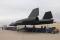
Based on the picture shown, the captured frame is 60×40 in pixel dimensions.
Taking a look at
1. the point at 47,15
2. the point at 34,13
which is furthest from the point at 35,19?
the point at 47,15

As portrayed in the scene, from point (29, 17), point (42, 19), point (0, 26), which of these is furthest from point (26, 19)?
point (0, 26)

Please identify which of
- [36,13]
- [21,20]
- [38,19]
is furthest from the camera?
[21,20]

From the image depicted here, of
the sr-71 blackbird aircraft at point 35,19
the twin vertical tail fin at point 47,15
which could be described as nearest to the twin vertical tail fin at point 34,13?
the sr-71 blackbird aircraft at point 35,19

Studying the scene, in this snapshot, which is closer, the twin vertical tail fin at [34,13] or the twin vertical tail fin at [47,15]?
the twin vertical tail fin at [34,13]

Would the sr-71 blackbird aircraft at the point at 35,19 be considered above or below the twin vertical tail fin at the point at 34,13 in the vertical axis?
below

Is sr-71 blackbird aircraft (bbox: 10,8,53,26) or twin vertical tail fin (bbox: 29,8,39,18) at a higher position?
twin vertical tail fin (bbox: 29,8,39,18)

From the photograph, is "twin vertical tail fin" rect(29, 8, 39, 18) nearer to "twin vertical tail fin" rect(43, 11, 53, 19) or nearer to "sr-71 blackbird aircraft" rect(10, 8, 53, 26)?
"sr-71 blackbird aircraft" rect(10, 8, 53, 26)

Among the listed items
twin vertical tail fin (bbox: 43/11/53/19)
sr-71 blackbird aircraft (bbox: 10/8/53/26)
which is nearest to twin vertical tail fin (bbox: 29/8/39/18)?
sr-71 blackbird aircraft (bbox: 10/8/53/26)

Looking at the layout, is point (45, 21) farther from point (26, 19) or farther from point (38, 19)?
point (26, 19)

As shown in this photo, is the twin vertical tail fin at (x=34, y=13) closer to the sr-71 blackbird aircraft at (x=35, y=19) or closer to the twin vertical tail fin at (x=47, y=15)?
the sr-71 blackbird aircraft at (x=35, y=19)

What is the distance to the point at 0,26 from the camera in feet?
10.6

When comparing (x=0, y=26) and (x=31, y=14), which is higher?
(x=31, y=14)

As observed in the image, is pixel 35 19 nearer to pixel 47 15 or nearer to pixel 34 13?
pixel 34 13

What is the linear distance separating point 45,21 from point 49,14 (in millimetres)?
171
